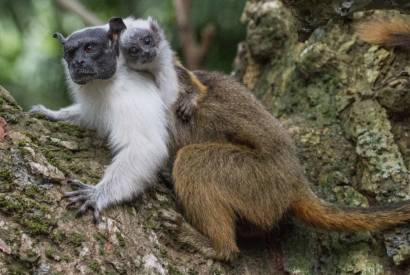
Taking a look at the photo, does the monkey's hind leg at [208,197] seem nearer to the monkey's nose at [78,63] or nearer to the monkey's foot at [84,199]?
the monkey's foot at [84,199]

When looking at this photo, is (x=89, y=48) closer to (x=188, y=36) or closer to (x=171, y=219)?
(x=171, y=219)

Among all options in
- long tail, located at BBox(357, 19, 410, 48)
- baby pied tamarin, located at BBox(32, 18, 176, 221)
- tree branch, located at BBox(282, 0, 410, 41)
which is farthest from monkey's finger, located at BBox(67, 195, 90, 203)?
long tail, located at BBox(357, 19, 410, 48)

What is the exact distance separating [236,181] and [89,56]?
1586 mm

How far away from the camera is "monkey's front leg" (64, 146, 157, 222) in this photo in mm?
4777

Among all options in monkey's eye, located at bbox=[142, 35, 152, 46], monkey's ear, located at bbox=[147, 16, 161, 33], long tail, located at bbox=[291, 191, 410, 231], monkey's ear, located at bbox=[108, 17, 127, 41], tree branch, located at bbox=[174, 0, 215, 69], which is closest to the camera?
long tail, located at bbox=[291, 191, 410, 231]

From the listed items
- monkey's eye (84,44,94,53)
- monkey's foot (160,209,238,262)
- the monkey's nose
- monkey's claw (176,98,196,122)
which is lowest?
monkey's foot (160,209,238,262)

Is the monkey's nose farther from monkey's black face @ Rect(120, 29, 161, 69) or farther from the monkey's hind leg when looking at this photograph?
the monkey's hind leg

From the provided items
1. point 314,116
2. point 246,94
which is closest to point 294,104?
point 314,116

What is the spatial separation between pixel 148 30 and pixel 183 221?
2113mm

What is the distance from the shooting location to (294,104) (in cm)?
689

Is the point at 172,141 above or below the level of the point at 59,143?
below

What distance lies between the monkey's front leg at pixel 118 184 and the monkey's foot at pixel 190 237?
0.31 metres

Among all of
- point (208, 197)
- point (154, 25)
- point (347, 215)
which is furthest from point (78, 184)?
point (154, 25)

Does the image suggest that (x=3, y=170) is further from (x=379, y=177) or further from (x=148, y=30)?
(x=379, y=177)
